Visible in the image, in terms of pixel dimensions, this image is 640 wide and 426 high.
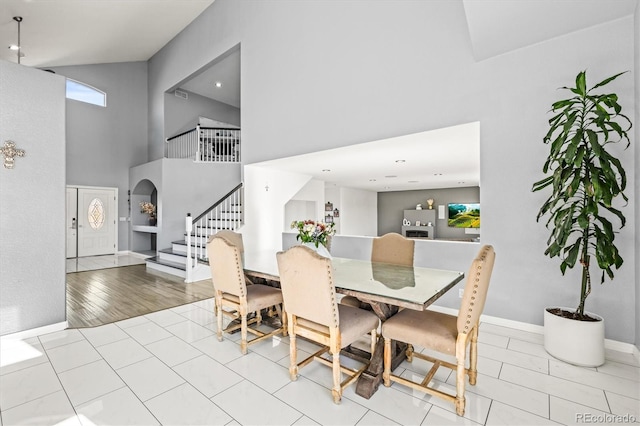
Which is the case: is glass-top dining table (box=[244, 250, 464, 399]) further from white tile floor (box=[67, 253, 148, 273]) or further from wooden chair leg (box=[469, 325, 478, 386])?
white tile floor (box=[67, 253, 148, 273])

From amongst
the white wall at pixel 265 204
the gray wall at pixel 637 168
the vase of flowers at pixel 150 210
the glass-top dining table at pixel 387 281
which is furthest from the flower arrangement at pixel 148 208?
the gray wall at pixel 637 168

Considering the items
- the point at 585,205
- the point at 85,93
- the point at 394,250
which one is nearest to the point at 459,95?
the point at 585,205

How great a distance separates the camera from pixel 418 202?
11.2 meters

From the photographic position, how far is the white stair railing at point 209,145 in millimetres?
7969

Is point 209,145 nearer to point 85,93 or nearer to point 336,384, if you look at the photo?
point 85,93

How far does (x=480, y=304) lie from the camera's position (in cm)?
194

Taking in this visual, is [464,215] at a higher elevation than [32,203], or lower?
lower

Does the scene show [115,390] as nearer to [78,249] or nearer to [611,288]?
[611,288]

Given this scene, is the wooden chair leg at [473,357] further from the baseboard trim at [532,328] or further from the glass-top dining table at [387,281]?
the baseboard trim at [532,328]

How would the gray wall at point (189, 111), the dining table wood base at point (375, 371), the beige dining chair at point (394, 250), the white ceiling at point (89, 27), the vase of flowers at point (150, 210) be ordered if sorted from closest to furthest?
the dining table wood base at point (375, 371)
the beige dining chair at point (394, 250)
the white ceiling at point (89, 27)
the vase of flowers at point (150, 210)
the gray wall at point (189, 111)

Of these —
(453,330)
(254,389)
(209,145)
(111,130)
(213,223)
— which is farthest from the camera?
(111,130)

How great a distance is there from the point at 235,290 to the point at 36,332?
2277 mm

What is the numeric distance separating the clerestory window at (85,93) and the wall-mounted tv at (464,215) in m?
11.6

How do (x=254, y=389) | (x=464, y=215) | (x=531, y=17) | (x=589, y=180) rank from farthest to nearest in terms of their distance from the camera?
(x=464, y=215) → (x=531, y=17) → (x=589, y=180) → (x=254, y=389)
